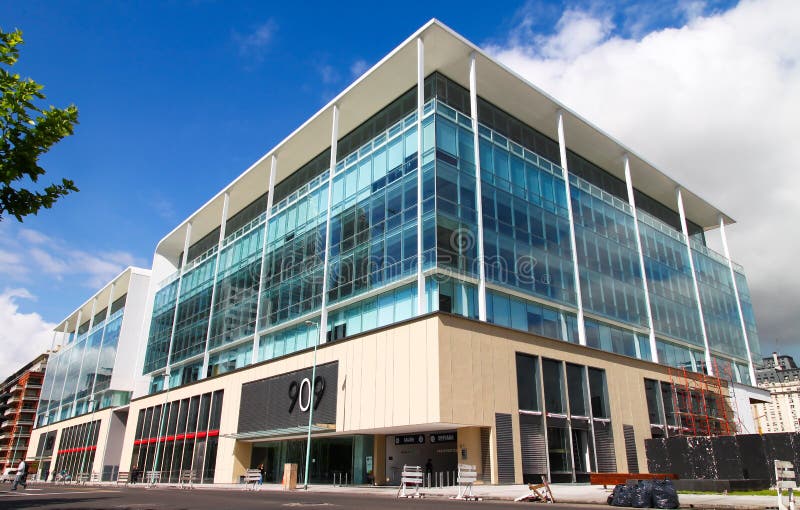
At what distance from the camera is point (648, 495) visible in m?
17.0

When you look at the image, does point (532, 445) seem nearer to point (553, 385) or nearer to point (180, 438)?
point (553, 385)

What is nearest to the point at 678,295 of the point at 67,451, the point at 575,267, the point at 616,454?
the point at 575,267

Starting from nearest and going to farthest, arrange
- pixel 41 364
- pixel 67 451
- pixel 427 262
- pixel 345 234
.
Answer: pixel 427 262 → pixel 345 234 → pixel 67 451 → pixel 41 364

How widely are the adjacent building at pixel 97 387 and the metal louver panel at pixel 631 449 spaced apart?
5831cm

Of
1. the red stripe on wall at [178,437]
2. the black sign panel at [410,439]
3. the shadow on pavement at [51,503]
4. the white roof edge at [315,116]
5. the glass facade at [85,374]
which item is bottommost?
the shadow on pavement at [51,503]

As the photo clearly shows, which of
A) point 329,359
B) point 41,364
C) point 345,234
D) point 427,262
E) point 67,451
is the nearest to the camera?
point 427,262

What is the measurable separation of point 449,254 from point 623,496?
18.5m

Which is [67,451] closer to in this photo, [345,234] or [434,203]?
[345,234]

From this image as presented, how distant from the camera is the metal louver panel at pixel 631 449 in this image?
128ft

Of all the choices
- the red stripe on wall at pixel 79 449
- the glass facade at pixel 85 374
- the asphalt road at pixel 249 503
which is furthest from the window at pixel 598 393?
the red stripe on wall at pixel 79 449

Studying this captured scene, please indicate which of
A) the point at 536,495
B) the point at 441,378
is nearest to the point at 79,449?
the point at 441,378

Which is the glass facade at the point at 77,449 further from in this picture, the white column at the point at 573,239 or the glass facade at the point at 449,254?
the white column at the point at 573,239

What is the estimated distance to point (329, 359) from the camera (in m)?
38.1

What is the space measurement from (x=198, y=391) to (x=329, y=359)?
22050 mm
